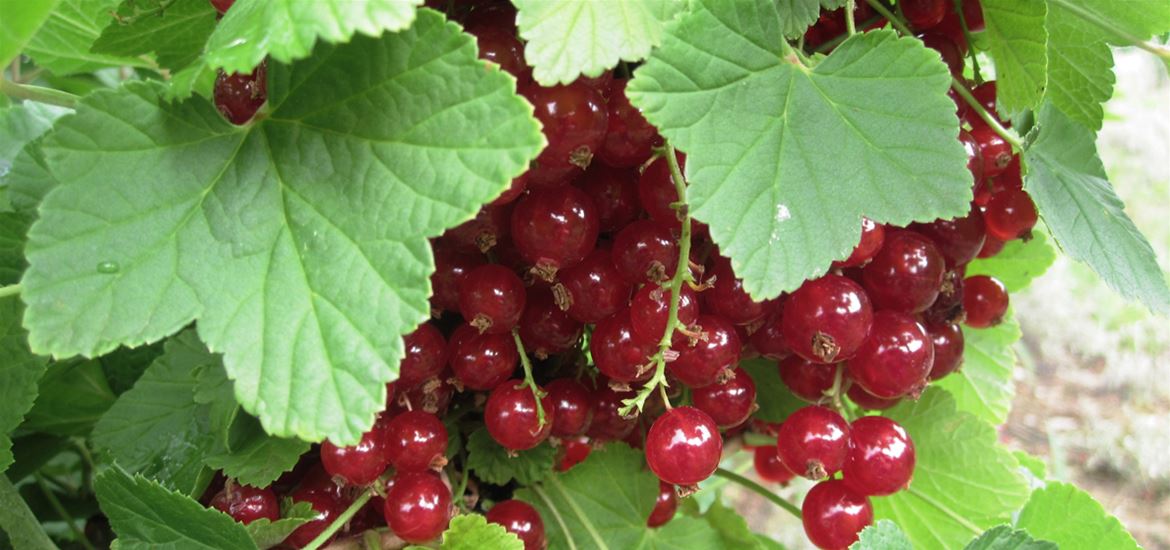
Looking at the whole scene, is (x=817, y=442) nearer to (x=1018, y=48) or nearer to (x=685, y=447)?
(x=685, y=447)

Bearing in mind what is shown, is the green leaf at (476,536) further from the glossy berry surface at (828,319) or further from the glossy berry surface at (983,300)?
the glossy berry surface at (983,300)

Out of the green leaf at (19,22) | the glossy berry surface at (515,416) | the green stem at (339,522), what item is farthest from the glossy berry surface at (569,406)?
the green leaf at (19,22)

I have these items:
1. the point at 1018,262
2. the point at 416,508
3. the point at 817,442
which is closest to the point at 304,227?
the point at 416,508

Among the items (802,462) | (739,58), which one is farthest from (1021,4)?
(802,462)

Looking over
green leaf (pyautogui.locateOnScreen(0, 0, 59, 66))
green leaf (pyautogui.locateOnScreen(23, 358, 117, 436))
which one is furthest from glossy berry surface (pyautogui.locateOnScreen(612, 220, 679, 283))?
green leaf (pyautogui.locateOnScreen(23, 358, 117, 436))

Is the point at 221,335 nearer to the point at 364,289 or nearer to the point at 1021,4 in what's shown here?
the point at 364,289

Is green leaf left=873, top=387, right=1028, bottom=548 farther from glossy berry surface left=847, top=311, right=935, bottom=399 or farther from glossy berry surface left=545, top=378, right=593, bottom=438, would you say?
glossy berry surface left=545, top=378, right=593, bottom=438
